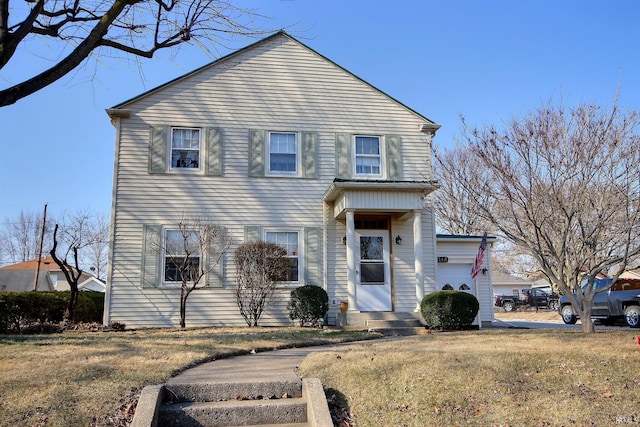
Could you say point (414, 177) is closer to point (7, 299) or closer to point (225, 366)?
point (225, 366)

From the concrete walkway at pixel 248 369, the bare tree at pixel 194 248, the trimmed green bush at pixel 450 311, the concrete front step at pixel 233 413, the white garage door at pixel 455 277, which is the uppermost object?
the bare tree at pixel 194 248

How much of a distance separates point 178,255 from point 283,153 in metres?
3.94

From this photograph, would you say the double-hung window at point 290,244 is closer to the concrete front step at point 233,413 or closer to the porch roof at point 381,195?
the porch roof at point 381,195

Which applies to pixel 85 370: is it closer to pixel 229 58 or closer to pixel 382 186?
pixel 382 186

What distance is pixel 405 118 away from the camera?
14.8 meters

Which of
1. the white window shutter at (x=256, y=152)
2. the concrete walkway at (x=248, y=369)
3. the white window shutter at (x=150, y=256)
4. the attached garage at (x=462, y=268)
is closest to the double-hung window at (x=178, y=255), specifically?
the white window shutter at (x=150, y=256)

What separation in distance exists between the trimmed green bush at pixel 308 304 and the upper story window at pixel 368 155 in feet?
12.1

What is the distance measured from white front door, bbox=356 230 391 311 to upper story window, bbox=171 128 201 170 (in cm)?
485

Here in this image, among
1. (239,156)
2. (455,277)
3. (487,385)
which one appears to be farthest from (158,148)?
(487,385)

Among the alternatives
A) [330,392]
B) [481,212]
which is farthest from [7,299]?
[481,212]

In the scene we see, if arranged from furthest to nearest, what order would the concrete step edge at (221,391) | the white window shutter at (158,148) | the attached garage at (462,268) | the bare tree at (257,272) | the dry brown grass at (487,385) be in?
the attached garage at (462,268) → the white window shutter at (158,148) → the bare tree at (257,272) → the concrete step edge at (221,391) → the dry brown grass at (487,385)

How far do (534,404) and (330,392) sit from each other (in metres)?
1.90

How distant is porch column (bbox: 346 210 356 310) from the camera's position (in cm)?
1277

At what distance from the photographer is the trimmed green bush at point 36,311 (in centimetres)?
1075
